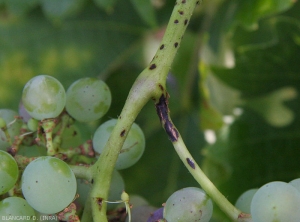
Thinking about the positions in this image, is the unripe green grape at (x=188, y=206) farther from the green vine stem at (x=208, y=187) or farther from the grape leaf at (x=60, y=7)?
the grape leaf at (x=60, y=7)

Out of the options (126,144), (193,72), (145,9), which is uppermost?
(145,9)

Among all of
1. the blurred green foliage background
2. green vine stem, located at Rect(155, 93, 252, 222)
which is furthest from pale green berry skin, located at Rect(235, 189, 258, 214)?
the blurred green foliage background

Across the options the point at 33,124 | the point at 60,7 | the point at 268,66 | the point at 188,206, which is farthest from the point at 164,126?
the point at 60,7

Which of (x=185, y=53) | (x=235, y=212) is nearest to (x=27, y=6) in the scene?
(x=185, y=53)

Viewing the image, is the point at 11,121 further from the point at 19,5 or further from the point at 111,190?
the point at 19,5

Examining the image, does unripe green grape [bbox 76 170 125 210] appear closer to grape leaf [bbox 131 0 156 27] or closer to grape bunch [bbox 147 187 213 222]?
grape bunch [bbox 147 187 213 222]
